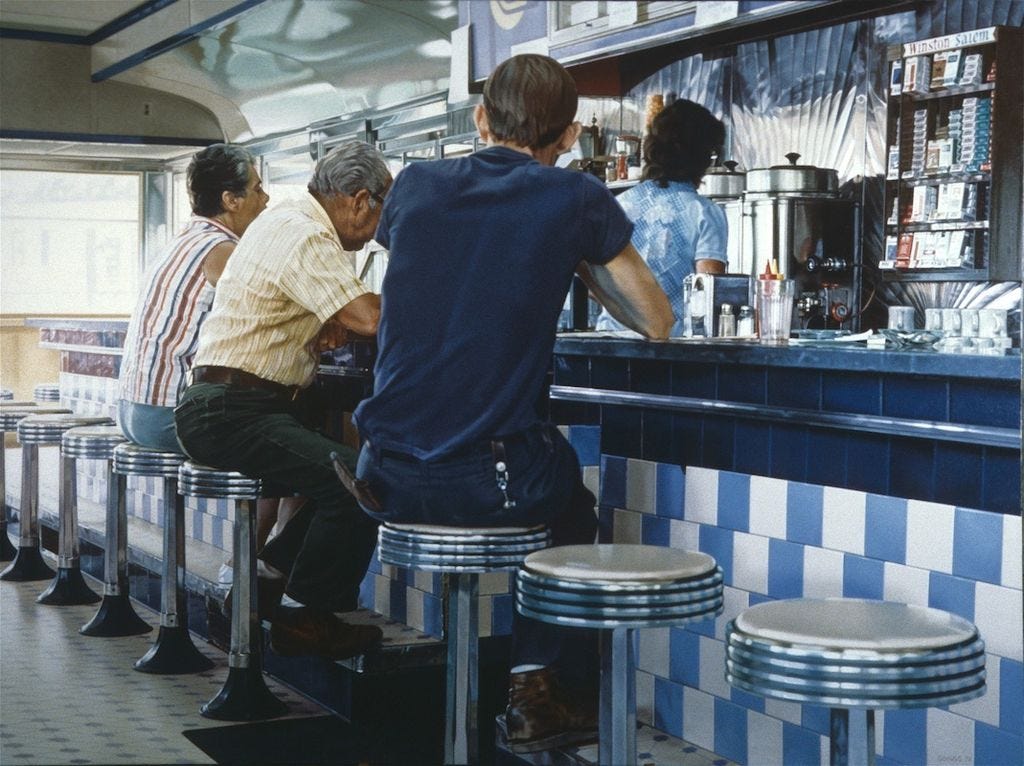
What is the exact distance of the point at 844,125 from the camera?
646cm

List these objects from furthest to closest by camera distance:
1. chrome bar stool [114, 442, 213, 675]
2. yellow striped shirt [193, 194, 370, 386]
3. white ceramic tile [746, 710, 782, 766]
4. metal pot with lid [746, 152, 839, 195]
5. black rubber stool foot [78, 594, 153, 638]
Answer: metal pot with lid [746, 152, 839, 195], black rubber stool foot [78, 594, 153, 638], chrome bar stool [114, 442, 213, 675], yellow striped shirt [193, 194, 370, 386], white ceramic tile [746, 710, 782, 766]

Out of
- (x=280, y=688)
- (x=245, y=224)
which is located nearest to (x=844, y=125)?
(x=245, y=224)

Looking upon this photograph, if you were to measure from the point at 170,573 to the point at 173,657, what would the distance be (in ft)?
1.22

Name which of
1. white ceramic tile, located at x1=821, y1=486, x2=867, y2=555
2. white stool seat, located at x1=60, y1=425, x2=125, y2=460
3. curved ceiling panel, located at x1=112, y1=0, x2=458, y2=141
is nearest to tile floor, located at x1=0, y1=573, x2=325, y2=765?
white stool seat, located at x1=60, y1=425, x2=125, y2=460

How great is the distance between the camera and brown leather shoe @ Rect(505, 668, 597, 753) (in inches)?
116

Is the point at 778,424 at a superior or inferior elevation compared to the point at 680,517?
superior

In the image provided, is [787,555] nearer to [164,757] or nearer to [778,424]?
[778,424]

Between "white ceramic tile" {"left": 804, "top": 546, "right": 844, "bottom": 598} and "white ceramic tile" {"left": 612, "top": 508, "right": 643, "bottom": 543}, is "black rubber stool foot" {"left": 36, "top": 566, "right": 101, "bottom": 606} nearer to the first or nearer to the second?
"white ceramic tile" {"left": 612, "top": 508, "right": 643, "bottom": 543}

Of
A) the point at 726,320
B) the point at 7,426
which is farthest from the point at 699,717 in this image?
the point at 7,426

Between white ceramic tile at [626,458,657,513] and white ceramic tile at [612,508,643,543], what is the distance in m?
0.02

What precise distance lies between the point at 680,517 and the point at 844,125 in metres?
4.00

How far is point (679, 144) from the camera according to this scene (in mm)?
4770

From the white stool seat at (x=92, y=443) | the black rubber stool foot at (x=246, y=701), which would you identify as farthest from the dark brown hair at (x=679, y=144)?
the black rubber stool foot at (x=246, y=701)

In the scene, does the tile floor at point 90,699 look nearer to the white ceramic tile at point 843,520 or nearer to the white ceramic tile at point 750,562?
the white ceramic tile at point 750,562
